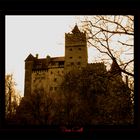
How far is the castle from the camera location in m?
2.17

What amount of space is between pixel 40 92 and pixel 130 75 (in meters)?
0.73

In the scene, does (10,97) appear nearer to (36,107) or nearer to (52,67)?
(36,107)

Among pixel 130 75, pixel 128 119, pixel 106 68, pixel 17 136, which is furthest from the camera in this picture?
pixel 106 68

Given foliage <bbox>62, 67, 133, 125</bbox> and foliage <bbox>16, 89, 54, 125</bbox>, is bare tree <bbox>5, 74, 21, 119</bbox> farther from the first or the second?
foliage <bbox>62, 67, 133, 125</bbox>

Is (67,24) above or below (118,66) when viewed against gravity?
above

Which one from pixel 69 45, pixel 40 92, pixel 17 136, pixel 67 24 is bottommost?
pixel 17 136

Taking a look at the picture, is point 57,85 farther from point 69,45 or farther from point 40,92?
point 69,45

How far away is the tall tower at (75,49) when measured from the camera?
2.18 meters

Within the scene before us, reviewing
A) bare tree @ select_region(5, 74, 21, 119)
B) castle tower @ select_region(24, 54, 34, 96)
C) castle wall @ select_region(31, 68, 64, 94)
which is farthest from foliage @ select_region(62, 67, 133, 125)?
bare tree @ select_region(5, 74, 21, 119)

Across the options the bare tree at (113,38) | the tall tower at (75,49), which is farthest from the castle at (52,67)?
the bare tree at (113,38)

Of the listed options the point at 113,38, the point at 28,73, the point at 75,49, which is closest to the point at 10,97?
the point at 28,73

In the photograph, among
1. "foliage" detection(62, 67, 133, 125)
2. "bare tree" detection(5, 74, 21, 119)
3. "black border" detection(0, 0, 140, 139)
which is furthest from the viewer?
"foliage" detection(62, 67, 133, 125)

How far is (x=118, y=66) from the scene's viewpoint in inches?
96.0
